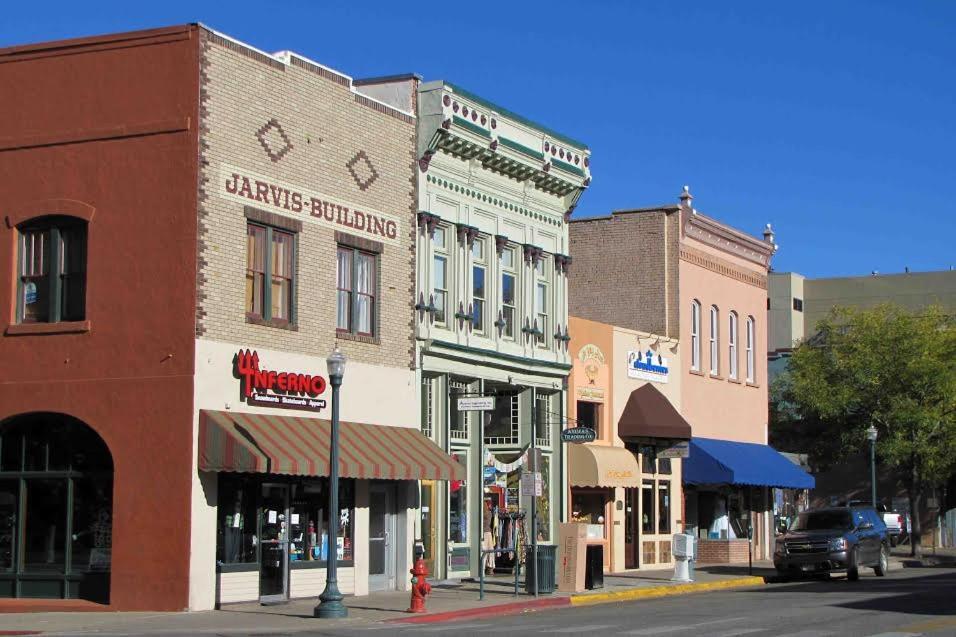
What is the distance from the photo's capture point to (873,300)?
80.8 meters

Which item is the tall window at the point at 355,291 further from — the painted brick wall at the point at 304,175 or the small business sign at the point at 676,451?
the small business sign at the point at 676,451

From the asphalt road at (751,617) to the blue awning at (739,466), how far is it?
11.1 m

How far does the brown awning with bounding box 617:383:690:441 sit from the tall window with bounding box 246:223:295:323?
13991 mm

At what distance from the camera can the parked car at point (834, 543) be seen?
113ft

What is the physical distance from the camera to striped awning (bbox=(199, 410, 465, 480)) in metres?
23.8

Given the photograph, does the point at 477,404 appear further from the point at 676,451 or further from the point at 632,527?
the point at 676,451

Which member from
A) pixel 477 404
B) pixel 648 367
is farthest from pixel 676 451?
pixel 477 404

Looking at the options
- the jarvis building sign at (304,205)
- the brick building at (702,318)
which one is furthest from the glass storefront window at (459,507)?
the brick building at (702,318)

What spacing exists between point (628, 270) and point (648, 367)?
12.6 ft

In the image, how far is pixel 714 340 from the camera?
4506 cm

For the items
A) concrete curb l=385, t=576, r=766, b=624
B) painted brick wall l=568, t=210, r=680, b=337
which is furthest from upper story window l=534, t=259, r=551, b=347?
painted brick wall l=568, t=210, r=680, b=337

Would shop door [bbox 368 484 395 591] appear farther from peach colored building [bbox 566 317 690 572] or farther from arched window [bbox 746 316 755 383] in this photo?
arched window [bbox 746 316 755 383]

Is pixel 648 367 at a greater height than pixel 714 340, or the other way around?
pixel 714 340

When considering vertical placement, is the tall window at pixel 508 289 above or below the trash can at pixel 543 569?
above
